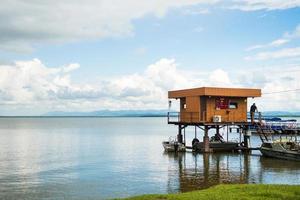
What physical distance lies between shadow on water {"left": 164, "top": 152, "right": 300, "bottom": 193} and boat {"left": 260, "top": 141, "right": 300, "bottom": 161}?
80 centimetres

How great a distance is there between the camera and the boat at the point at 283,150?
44856mm

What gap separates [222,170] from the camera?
39781mm

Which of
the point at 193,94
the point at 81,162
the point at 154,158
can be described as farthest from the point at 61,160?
the point at 193,94

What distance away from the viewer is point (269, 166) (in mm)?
42156

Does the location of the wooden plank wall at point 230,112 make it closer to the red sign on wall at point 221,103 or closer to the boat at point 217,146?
the red sign on wall at point 221,103

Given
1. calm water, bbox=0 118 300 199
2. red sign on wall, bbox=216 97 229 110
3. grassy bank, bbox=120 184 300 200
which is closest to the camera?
grassy bank, bbox=120 184 300 200

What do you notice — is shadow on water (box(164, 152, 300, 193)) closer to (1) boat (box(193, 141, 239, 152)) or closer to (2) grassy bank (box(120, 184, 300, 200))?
(1) boat (box(193, 141, 239, 152))

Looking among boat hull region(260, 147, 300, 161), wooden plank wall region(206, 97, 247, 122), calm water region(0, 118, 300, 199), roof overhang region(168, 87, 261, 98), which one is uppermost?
roof overhang region(168, 87, 261, 98)

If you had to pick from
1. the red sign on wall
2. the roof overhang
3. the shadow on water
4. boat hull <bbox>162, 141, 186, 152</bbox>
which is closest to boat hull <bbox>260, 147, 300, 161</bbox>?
the shadow on water

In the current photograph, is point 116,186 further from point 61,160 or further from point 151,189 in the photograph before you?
point 61,160

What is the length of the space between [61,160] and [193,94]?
1767cm

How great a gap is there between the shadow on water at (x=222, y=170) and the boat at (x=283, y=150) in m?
0.80

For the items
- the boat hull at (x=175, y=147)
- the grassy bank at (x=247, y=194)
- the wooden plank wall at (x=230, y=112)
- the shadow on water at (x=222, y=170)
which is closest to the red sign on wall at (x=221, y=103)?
the wooden plank wall at (x=230, y=112)

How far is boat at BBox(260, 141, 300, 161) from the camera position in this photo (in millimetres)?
44856
